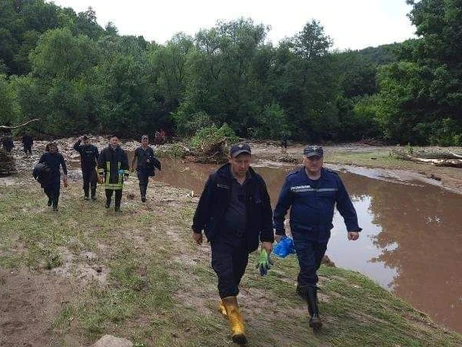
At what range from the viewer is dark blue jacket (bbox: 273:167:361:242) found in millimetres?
4602

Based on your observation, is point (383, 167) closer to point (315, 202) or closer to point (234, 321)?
point (315, 202)

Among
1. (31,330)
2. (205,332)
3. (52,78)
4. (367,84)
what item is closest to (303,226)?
(205,332)

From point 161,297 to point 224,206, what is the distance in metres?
1.62

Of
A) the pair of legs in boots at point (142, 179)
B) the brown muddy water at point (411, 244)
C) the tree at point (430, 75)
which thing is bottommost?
the brown muddy water at point (411, 244)

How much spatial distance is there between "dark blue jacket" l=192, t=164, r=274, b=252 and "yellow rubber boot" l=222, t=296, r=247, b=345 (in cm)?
54

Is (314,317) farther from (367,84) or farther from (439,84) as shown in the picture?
(367,84)

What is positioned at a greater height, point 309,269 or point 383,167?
point 309,269

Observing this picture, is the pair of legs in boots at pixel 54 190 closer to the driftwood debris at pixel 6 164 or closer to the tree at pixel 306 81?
the driftwood debris at pixel 6 164

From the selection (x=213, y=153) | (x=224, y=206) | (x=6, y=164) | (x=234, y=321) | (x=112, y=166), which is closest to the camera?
(x=234, y=321)

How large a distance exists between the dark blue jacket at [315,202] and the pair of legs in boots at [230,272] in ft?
2.53

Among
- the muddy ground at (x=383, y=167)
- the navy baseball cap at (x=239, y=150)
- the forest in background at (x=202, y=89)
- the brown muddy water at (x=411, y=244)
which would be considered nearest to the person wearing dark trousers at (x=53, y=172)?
the brown muddy water at (x=411, y=244)

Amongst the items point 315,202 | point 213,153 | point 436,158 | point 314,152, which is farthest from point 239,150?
point 436,158

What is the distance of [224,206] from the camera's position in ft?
13.5

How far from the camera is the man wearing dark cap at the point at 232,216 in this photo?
408 cm
